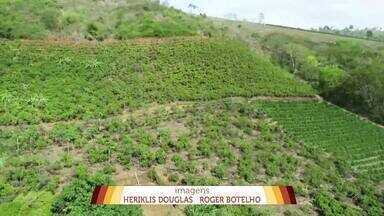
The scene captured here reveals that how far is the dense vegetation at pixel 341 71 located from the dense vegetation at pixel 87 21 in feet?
51.0

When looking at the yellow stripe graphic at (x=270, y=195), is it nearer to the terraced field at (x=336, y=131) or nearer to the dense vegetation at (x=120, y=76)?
the terraced field at (x=336, y=131)

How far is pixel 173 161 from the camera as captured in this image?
131 feet

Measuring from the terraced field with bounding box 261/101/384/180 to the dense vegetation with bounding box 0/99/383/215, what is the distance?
2301 mm

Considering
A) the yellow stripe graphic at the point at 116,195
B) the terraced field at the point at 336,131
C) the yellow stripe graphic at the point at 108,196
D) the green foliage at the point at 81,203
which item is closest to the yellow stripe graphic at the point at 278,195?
the yellow stripe graphic at the point at 116,195

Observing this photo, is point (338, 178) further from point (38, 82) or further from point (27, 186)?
point (38, 82)

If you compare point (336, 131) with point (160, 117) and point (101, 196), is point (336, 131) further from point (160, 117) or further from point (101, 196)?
point (101, 196)

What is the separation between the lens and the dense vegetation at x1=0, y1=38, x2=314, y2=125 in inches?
1871

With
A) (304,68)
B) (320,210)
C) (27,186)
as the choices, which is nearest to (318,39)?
(304,68)

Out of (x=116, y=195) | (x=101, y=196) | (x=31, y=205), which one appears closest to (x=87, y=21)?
(x=31, y=205)

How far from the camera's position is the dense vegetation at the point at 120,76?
1871 inches

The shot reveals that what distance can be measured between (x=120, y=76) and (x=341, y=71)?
33390 millimetres

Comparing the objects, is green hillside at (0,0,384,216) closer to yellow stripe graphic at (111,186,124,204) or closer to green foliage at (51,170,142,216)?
green foliage at (51,170,142,216)

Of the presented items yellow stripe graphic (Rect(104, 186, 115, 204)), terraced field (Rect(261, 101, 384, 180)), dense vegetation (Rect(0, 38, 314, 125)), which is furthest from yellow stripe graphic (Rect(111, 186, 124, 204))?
terraced field (Rect(261, 101, 384, 180))

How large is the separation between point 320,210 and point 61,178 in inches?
677
